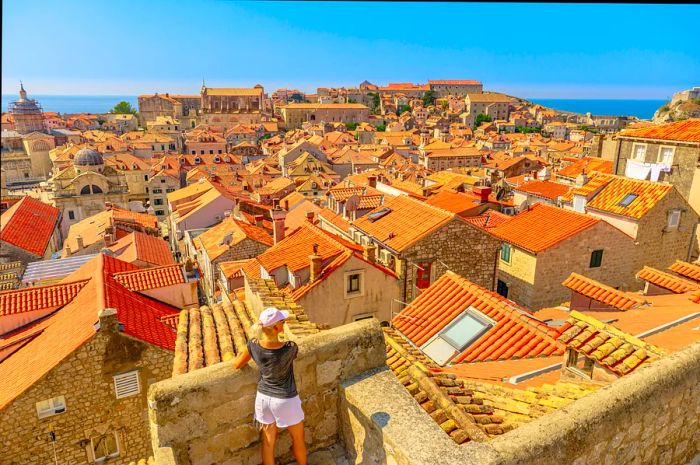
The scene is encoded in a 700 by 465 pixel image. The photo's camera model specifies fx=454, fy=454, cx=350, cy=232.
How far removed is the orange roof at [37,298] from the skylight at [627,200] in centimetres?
1916

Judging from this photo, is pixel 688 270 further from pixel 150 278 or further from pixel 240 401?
pixel 150 278

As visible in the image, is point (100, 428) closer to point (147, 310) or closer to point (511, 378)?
point (147, 310)

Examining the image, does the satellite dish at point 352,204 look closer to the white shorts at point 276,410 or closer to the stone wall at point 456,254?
the stone wall at point 456,254

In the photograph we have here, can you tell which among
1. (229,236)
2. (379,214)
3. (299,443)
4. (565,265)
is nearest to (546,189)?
(565,265)

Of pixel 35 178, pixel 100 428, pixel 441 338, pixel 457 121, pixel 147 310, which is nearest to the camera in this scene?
pixel 441 338

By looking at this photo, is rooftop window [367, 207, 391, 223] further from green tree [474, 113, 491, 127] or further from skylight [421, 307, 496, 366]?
green tree [474, 113, 491, 127]

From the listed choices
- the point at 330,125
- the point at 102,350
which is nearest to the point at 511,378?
the point at 102,350

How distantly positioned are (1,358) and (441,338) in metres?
11.4

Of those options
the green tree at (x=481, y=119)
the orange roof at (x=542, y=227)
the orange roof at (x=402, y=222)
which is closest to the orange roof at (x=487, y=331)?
the orange roof at (x=402, y=222)

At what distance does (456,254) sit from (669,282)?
5840 mm

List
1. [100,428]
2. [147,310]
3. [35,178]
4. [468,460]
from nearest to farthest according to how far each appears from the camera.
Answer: [468,460] → [100,428] → [147,310] → [35,178]

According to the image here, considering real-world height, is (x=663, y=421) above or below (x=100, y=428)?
above

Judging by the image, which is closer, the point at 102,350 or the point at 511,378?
the point at 511,378

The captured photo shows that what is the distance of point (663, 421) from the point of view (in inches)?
166
